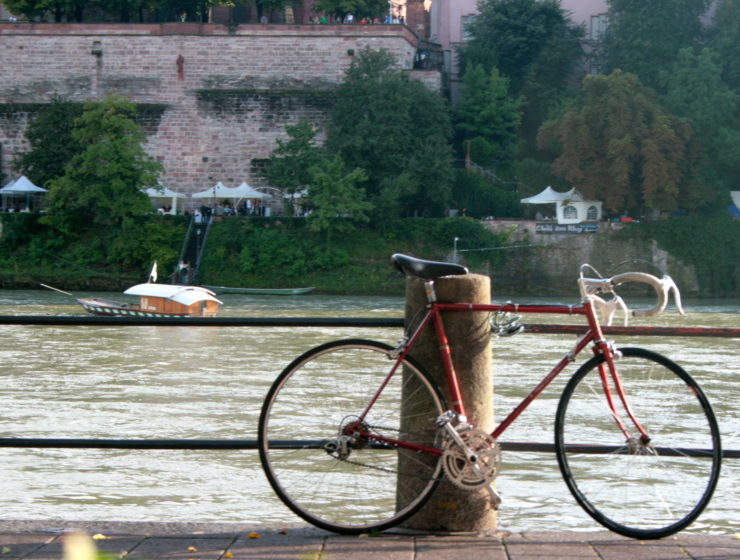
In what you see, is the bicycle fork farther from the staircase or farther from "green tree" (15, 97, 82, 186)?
"green tree" (15, 97, 82, 186)

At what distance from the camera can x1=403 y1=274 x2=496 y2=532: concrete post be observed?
3398 mm

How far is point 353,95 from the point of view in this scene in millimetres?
39500

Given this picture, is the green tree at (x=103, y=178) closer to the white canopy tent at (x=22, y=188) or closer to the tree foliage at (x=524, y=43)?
the white canopy tent at (x=22, y=188)

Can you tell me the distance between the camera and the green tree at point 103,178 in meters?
38.2

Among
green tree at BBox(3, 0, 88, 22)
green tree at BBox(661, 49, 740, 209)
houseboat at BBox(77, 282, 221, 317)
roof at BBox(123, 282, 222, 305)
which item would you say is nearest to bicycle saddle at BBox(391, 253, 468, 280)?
houseboat at BBox(77, 282, 221, 317)

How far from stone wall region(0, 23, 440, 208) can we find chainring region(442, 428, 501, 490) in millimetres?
40391

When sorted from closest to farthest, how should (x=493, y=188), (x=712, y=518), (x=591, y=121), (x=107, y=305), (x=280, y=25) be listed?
(x=712, y=518) → (x=107, y=305) → (x=591, y=121) → (x=493, y=188) → (x=280, y=25)

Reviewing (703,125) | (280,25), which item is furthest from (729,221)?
(280,25)

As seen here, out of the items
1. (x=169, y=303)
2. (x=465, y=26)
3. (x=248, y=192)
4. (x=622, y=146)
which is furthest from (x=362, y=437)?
(x=465, y=26)

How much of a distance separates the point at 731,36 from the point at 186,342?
2750cm

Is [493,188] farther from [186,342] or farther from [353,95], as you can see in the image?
[186,342]

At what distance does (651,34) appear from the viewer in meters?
43.4

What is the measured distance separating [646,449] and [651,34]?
42.0 metres

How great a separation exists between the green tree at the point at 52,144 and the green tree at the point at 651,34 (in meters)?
19.0
